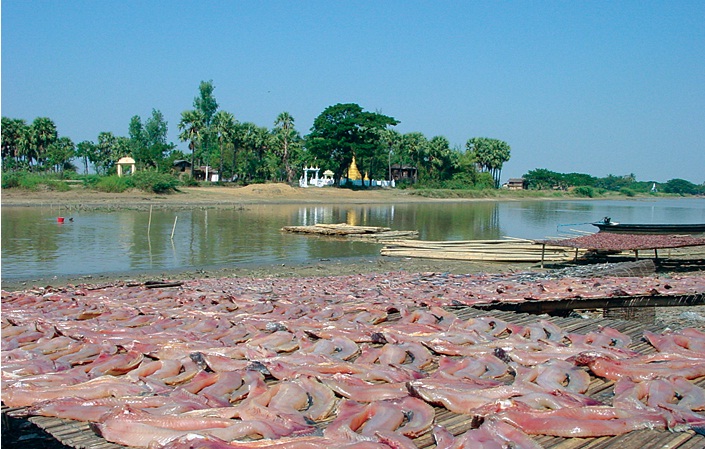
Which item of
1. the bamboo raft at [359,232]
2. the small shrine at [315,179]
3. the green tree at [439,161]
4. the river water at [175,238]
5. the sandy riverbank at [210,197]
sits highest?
the green tree at [439,161]

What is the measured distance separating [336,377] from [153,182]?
54.2 metres

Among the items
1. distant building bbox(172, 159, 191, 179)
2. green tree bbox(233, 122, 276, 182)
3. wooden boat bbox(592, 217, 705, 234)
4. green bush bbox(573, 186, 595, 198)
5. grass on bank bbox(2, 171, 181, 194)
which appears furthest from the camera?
green bush bbox(573, 186, 595, 198)

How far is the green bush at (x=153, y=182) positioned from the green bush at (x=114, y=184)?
23.2 inches

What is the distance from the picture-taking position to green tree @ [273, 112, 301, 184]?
246 feet

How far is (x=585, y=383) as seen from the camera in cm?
418

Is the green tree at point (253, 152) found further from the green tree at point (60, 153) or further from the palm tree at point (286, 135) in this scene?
the green tree at point (60, 153)

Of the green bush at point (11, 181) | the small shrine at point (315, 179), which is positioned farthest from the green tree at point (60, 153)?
the small shrine at point (315, 179)

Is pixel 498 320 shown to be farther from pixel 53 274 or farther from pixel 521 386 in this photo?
pixel 53 274

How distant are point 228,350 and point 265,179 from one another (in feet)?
239

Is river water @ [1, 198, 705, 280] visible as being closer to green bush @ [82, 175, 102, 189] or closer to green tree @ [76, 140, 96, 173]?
green bush @ [82, 175, 102, 189]

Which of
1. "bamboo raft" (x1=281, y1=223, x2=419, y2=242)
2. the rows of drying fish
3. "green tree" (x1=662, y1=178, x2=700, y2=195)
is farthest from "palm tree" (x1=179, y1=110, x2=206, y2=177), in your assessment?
"green tree" (x1=662, y1=178, x2=700, y2=195)

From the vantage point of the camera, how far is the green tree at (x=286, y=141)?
75062 mm

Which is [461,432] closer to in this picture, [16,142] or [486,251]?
[486,251]

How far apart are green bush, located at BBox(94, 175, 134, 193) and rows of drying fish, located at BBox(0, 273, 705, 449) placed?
50172mm
